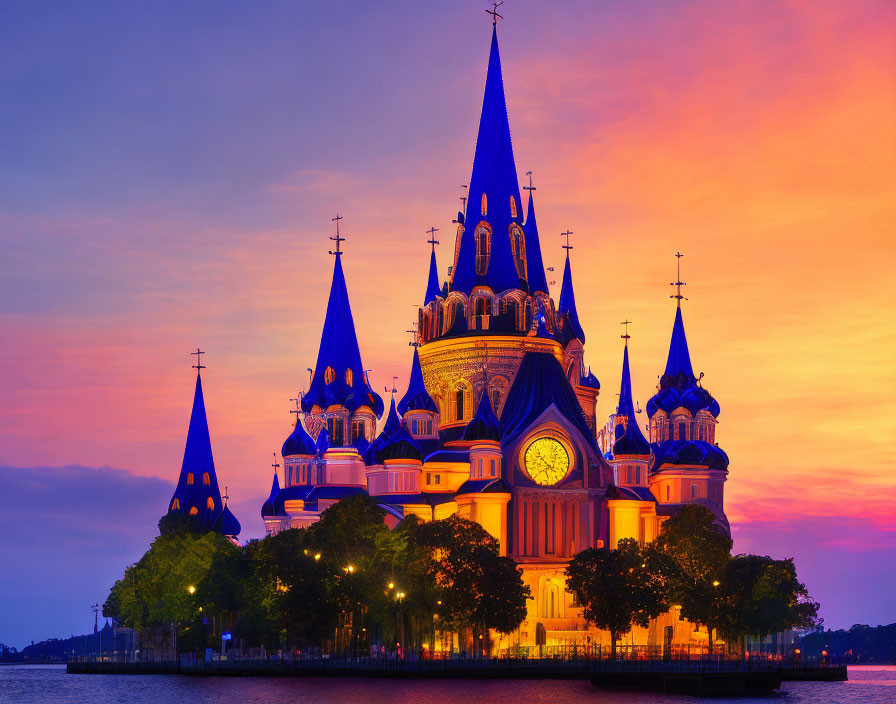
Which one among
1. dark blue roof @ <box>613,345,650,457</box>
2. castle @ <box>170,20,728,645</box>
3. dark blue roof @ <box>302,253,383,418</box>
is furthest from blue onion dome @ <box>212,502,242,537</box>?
dark blue roof @ <box>613,345,650,457</box>

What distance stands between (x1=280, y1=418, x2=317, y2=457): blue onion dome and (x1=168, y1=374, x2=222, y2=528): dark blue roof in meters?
18.0

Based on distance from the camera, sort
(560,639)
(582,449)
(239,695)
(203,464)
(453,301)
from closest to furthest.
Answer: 1. (239,695)
2. (560,639)
3. (582,449)
4. (453,301)
5. (203,464)

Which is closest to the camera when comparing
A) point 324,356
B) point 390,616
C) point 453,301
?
point 390,616

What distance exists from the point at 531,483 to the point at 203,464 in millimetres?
42714

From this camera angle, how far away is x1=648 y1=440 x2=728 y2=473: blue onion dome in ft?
423

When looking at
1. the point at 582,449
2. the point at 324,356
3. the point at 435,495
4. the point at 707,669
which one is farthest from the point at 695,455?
the point at 707,669

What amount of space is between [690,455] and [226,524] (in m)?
43.8

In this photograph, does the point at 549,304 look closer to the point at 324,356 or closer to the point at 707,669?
the point at 324,356

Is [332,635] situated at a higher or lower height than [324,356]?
lower

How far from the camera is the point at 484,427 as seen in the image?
11700 cm

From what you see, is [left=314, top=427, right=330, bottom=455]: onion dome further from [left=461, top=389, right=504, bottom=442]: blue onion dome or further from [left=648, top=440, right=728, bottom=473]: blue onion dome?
[left=648, top=440, right=728, bottom=473]: blue onion dome

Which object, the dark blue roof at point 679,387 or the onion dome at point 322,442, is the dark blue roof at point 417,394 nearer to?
the onion dome at point 322,442

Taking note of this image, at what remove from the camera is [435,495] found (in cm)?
12012

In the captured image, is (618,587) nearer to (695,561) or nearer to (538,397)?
(695,561)
